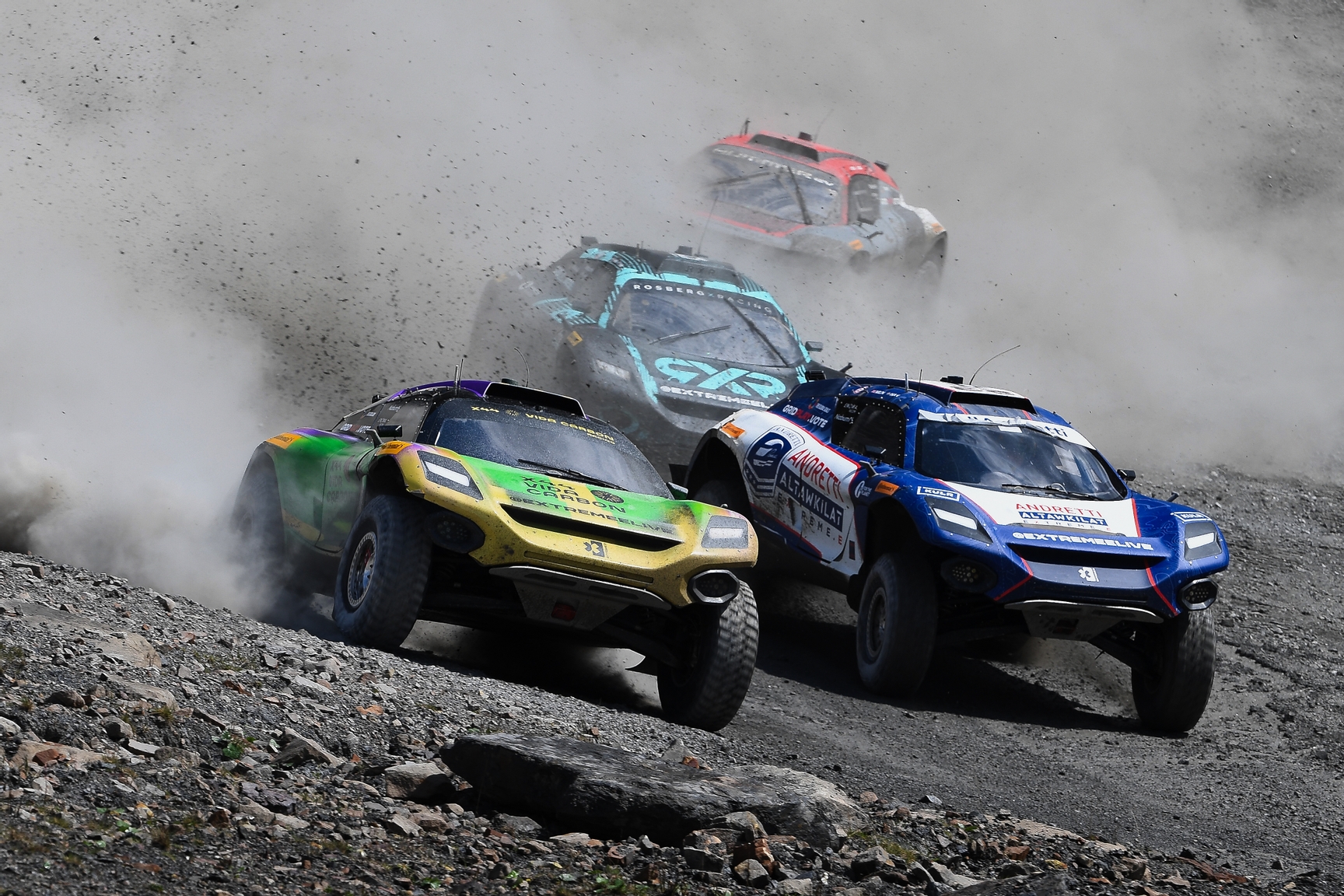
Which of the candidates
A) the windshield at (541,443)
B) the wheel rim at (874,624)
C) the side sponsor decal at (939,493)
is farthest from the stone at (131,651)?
the side sponsor decal at (939,493)

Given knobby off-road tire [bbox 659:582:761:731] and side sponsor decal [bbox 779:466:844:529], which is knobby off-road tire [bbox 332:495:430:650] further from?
side sponsor decal [bbox 779:466:844:529]

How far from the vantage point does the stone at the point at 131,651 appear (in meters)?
5.12

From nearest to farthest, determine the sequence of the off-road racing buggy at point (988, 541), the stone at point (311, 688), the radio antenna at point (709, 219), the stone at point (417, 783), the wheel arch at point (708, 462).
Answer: the stone at point (417, 783)
the stone at point (311, 688)
the off-road racing buggy at point (988, 541)
the wheel arch at point (708, 462)
the radio antenna at point (709, 219)

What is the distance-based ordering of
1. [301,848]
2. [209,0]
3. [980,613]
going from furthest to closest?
1. [209,0]
2. [980,613]
3. [301,848]

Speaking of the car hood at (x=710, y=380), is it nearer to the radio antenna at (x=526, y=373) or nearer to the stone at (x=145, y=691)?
the radio antenna at (x=526, y=373)

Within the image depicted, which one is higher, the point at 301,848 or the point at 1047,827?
the point at 301,848

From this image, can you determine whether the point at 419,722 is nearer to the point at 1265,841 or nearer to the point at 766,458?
the point at 1265,841

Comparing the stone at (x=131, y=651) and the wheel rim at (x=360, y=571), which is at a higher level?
the stone at (x=131, y=651)

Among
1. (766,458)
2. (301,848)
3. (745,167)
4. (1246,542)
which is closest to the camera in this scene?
(301,848)

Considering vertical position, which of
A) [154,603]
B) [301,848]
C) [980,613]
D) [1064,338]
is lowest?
[1064,338]

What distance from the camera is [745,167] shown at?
1869cm

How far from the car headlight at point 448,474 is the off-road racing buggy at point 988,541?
97.9 inches

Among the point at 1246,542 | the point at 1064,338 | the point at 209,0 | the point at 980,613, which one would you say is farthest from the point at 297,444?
the point at 209,0

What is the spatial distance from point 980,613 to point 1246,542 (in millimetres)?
5730
